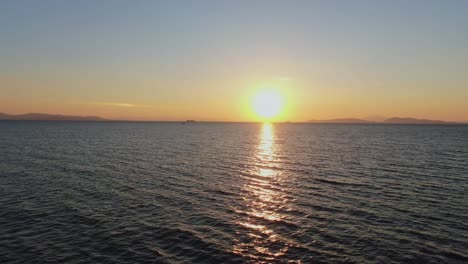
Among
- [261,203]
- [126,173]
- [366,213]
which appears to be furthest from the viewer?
[126,173]

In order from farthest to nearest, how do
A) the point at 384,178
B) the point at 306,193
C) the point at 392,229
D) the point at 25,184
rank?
1. the point at 384,178
2. the point at 25,184
3. the point at 306,193
4. the point at 392,229

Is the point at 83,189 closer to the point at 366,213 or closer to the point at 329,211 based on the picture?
the point at 329,211

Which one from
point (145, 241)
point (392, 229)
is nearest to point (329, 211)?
point (392, 229)

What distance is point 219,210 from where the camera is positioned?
1362 inches

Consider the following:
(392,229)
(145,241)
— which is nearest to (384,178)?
(392,229)

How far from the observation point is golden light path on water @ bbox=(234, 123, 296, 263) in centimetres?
2438

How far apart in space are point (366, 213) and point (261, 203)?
1146 cm

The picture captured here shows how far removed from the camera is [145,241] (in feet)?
85.1

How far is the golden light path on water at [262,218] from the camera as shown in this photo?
24375 mm

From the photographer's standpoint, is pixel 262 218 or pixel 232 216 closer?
pixel 262 218

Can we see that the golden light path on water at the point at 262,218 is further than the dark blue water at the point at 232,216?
Yes

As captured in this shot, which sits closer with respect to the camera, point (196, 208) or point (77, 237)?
point (77, 237)

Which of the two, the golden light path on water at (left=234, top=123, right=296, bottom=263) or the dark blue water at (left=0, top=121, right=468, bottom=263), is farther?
the golden light path on water at (left=234, top=123, right=296, bottom=263)

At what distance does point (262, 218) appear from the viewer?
32.0 metres
